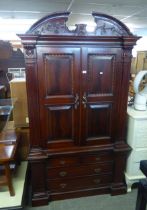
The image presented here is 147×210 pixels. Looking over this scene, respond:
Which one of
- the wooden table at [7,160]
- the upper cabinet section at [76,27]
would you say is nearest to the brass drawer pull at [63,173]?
the wooden table at [7,160]

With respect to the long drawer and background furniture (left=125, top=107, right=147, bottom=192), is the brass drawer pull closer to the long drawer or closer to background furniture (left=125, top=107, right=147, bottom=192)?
the long drawer

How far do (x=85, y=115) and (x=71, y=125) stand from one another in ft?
0.57

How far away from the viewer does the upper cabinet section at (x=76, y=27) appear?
1.57 meters

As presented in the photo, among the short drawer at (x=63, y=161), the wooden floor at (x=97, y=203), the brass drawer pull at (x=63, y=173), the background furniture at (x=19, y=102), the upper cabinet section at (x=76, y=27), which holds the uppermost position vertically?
the upper cabinet section at (x=76, y=27)

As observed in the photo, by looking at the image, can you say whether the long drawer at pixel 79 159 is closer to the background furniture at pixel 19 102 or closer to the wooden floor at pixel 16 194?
the wooden floor at pixel 16 194

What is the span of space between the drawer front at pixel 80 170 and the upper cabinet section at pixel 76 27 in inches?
52.9

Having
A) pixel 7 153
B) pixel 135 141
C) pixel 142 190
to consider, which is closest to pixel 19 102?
pixel 7 153

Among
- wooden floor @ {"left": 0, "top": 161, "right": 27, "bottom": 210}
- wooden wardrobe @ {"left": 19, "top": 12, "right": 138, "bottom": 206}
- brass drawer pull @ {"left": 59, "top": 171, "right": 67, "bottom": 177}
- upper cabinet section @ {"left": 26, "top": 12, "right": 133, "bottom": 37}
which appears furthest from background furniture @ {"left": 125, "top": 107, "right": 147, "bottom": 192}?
wooden floor @ {"left": 0, "top": 161, "right": 27, "bottom": 210}

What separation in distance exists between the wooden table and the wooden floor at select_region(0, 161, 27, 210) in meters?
0.05

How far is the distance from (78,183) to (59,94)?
1034 millimetres

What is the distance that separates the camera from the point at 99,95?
1819 mm

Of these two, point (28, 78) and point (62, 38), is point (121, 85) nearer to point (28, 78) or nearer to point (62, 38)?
point (62, 38)

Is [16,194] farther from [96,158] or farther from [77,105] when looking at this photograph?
[77,105]

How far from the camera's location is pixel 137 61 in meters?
4.89
